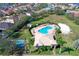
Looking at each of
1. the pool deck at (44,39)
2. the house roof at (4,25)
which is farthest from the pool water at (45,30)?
the house roof at (4,25)

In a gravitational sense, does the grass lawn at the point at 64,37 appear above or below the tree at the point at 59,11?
below

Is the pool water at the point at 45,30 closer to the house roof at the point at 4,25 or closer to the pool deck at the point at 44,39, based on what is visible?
the pool deck at the point at 44,39

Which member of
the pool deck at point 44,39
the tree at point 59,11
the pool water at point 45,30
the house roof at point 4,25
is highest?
the tree at point 59,11

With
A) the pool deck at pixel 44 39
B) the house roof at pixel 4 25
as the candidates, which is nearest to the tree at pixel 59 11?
the pool deck at pixel 44 39

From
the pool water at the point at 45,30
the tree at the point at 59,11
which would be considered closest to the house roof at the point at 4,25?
the pool water at the point at 45,30

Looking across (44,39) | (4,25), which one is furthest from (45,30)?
(4,25)

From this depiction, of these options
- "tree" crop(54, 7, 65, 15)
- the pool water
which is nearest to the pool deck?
the pool water

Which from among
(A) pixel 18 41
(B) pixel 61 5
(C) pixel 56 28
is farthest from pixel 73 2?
(A) pixel 18 41

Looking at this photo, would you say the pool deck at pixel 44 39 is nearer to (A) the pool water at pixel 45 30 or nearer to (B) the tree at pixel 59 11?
(A) the pool water at pixel 45 30

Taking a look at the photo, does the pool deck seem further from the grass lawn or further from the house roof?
the house roof

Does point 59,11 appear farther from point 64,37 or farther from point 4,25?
point 4,25

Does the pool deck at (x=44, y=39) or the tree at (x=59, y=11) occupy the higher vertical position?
the tree at (x=59, y=11)

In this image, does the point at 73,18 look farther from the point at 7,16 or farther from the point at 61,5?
the point at 7,16

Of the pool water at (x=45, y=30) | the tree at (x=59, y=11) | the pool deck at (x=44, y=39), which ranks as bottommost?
the pool deck at (x=44, y=39)
